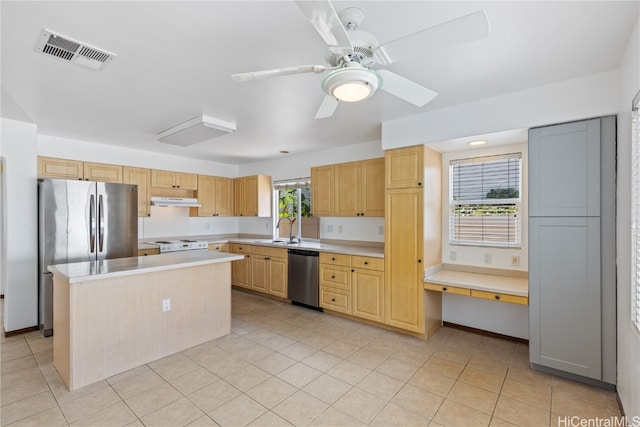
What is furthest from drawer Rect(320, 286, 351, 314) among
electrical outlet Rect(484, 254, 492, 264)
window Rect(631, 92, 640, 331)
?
window Rect(631, 92, 640, 331)

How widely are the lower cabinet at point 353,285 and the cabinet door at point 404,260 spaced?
13 cm

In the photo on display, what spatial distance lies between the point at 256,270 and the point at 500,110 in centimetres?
412

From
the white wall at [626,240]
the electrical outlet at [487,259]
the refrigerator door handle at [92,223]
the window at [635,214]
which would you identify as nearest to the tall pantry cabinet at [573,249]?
the white wall at [626,240]

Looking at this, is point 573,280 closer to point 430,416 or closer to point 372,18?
point 430,416

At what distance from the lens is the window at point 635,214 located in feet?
5.73

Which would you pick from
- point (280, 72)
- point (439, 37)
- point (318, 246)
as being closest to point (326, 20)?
point (280, 72)

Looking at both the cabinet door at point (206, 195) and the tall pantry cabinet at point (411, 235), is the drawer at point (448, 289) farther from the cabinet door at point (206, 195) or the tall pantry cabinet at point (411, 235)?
the cabinet door at point (206, 195)

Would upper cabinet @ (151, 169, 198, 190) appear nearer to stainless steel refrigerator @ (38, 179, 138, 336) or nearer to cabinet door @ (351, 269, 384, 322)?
stainless steel refrigerator @ (38, 179, 138, 336)

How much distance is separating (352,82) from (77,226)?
3.85 m

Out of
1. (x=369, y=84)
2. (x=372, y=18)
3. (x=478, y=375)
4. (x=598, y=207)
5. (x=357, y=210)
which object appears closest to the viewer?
(x=369, y=84)

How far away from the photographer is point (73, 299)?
2373 millimetres

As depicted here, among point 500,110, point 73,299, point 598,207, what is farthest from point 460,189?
point 73,299

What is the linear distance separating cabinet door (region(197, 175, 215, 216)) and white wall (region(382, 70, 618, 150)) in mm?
3839

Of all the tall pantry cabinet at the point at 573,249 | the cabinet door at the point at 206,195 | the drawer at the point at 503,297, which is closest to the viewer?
the tall pantry cabinet at the point at 573,249
